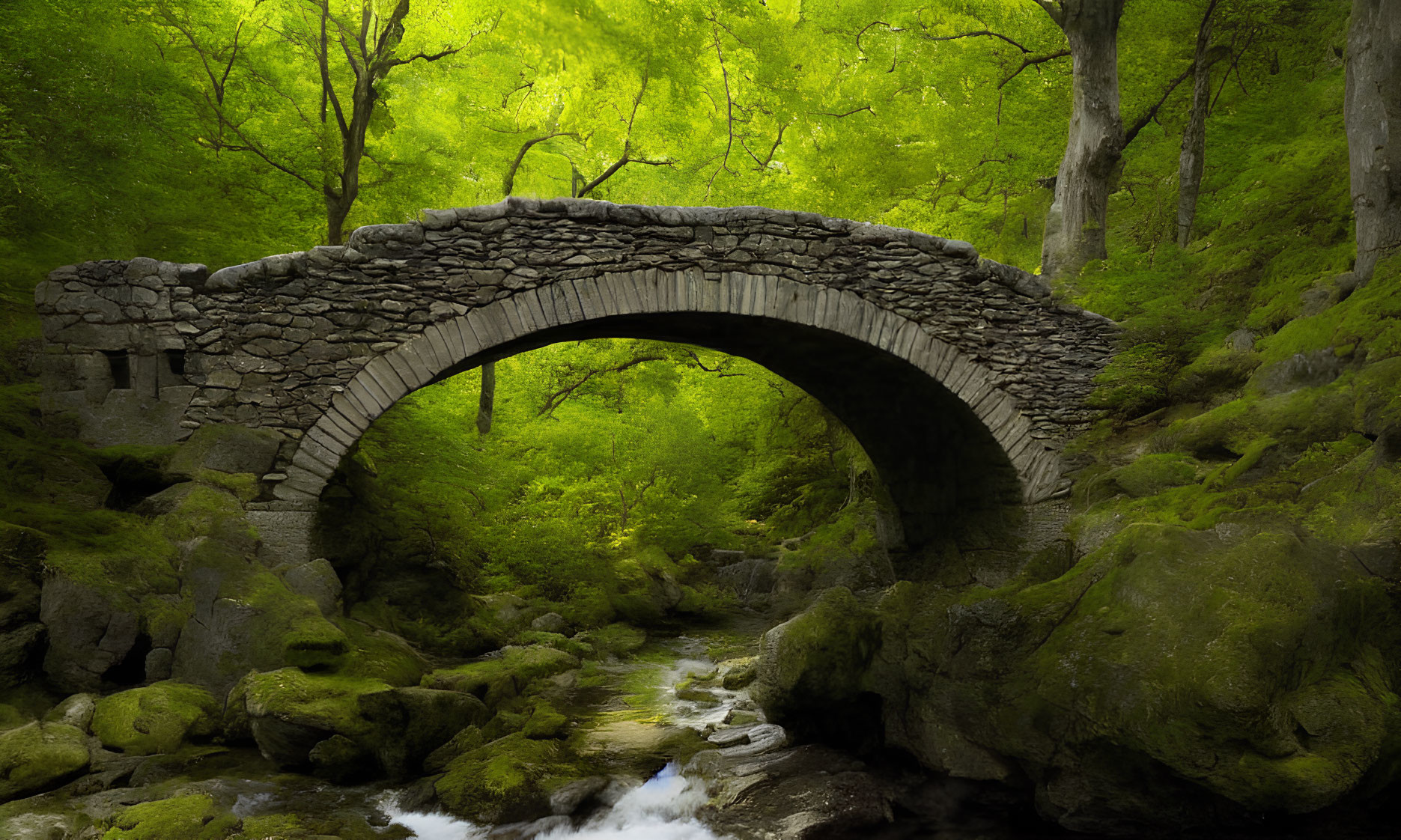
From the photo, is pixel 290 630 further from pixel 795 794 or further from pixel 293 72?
pixel 293 72

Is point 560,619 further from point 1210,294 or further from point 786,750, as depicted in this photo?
point 1210,294

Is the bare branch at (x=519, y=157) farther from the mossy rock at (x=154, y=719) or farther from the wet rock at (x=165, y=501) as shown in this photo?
the mossy rock at (x=154, y=719)

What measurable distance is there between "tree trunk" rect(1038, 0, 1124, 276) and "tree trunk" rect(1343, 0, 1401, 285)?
8.40 feet

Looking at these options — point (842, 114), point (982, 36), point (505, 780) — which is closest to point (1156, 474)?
point (505, 780)

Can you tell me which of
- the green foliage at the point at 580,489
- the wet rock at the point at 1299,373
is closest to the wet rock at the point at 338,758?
the green foliage at the point at 580,489

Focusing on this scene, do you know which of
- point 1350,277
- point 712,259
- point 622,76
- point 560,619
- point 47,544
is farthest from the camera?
point 622,76

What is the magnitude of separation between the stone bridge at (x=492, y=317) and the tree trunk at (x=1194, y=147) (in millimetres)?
2642

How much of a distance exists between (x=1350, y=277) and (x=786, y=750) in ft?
18.8

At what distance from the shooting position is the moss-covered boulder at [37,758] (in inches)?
170

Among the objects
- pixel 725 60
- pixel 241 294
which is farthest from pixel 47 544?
pixel 725 60

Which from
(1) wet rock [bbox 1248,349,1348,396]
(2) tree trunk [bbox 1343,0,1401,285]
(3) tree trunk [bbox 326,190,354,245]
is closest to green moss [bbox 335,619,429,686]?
(3) tree trunk [bbox 326,190,354,245]

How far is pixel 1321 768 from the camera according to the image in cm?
361

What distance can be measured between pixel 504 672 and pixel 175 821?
10.9 feet

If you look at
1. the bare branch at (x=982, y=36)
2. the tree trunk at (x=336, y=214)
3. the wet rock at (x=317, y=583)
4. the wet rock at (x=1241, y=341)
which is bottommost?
the wet rock at (x=317, y=583)
